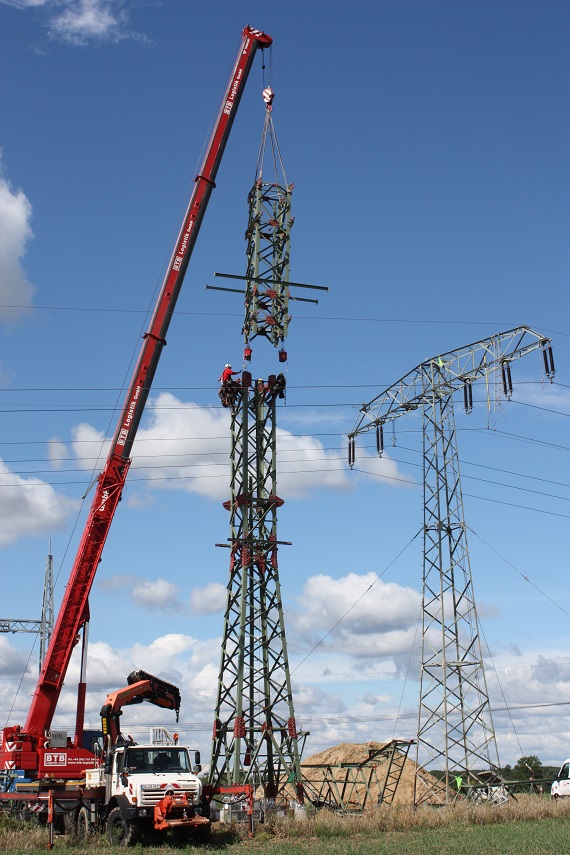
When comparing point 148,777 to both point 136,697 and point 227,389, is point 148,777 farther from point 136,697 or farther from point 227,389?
point 227,389

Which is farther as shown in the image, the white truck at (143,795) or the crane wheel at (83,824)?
the crane wheel at (83,824)

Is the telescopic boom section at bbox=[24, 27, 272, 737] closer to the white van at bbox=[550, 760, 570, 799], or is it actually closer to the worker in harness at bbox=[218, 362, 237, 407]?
the worker in harness at bbox=[218, 362, 237, 407]

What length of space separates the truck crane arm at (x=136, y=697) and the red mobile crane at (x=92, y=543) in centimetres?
340

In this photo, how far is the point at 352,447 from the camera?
45094mm

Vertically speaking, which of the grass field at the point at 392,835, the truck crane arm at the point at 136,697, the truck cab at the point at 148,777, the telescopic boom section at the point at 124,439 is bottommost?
the grass field at the point at 392,835

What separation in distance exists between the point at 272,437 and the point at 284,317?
493 cm

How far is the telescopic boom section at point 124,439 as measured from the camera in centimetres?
3114

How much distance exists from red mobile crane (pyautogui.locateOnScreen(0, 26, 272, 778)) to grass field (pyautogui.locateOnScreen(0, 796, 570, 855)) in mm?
4271

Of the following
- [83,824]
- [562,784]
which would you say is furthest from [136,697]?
[562,784]

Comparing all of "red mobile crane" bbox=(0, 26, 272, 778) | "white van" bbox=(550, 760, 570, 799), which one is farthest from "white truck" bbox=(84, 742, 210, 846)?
"white van" bbox=(550, 760, 570, 799)

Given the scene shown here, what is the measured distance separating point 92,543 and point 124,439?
13.3 ft

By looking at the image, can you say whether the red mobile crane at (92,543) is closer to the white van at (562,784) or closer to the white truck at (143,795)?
the white truck at (143,795)

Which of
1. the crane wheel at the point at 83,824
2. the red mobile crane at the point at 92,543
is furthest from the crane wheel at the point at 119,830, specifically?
the red mobile crane at the point at 92,543

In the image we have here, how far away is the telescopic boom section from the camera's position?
102ft
